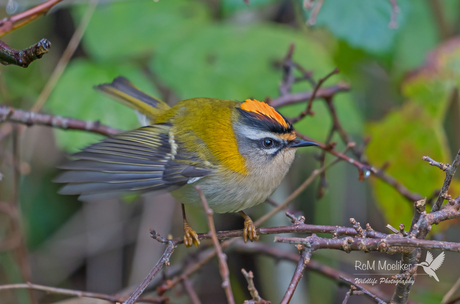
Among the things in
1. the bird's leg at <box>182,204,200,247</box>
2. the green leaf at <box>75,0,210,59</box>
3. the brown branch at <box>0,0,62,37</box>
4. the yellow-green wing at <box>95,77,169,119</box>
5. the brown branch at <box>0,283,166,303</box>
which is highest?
the brown branch at <box>0,0,62,37</box>

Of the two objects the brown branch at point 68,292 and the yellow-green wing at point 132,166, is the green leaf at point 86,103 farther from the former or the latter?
the brown branch at point 68,292

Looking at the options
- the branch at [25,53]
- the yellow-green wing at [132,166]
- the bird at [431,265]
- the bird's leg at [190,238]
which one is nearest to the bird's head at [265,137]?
the yellow-green wing at [132,166]

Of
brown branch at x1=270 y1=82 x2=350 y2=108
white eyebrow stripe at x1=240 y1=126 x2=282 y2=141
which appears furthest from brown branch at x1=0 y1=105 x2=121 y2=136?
brown branch at x1=270 y1=82 x2=350 y2=108

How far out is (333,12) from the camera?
8.49ft

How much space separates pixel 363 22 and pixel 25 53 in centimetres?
204

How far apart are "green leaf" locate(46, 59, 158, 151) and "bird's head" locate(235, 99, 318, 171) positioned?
87cm

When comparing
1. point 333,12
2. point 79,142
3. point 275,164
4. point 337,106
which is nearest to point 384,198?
point 337,106

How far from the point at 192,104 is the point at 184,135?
0.26m

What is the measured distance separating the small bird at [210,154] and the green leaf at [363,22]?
2.65 ft

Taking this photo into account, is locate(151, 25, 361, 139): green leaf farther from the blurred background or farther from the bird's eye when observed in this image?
the bird's eye

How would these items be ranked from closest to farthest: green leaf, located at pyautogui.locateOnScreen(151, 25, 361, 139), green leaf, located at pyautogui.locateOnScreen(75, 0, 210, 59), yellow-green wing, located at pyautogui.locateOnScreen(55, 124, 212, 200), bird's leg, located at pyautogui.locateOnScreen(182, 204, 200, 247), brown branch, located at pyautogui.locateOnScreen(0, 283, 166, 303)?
1. yellow-green wing, located at pyautogui.locateOnScreen(55, 124, 212, 200)
2. brown branch, located at pyautogui.locateOnScreen(0, 283, 166, 303)
3. bird's leg, located at pyautogui.locateOnScreen(182, 204, 200, 247)
4. green leaf, located at pyautogui.locateOnScreen(151, 25, 361, 139)
5. green leaf, located at pyautogui.locateOnScreen(75, 0, 210, 59)

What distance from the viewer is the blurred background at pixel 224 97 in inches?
99.8

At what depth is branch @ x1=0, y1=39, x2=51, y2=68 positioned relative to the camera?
1.10m

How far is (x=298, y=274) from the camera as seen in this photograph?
1.19 meters
